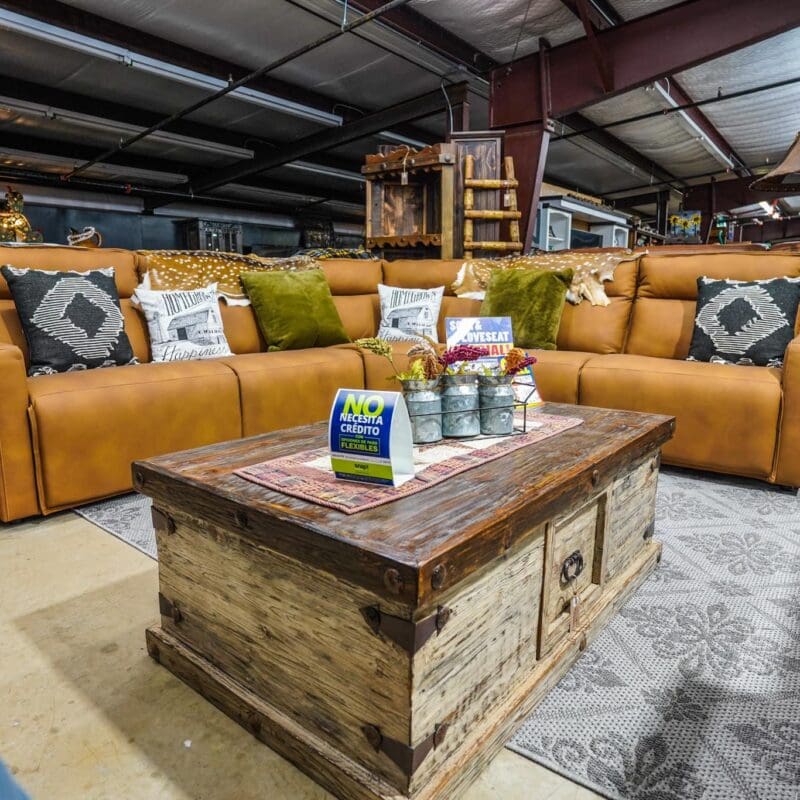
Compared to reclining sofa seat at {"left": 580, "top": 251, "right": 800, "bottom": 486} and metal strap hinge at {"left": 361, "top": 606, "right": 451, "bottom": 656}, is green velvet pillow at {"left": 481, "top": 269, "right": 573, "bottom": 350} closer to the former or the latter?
reclining sofa seat at {"left": 580, "top": 251, "right": 800, "bottom": 486}

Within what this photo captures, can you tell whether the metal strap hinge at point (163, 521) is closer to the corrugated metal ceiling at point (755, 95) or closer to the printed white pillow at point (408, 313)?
the printed white pillow at point (408, 313)

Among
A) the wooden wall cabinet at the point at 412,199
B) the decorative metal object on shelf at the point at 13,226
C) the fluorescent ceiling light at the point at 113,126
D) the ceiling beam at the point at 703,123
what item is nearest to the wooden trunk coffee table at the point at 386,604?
the decorative metal object on shelf at the point at 13,226

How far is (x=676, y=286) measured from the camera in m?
2.89

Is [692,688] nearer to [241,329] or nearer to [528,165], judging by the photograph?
[241,329]

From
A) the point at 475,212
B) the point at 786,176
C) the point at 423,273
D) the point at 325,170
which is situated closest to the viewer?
the point at 786,176

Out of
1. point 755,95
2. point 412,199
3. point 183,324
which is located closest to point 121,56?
point 412,199

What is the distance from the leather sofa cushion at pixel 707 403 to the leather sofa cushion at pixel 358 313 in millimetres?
1456

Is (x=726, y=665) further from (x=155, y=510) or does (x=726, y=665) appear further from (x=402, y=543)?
(x=155, y=510)

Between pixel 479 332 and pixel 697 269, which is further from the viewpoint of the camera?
pixel 697 269

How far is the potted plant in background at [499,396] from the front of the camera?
1.34 metres

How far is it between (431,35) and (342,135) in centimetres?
225

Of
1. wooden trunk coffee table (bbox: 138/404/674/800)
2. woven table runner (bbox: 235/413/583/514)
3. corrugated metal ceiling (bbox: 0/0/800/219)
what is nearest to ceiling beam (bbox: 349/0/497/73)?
corrugated metal ceiling (bbox: 0/0/800/219)

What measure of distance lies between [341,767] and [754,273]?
8.81 ft

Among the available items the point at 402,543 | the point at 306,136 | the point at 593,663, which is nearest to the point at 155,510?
the point at 402,543
